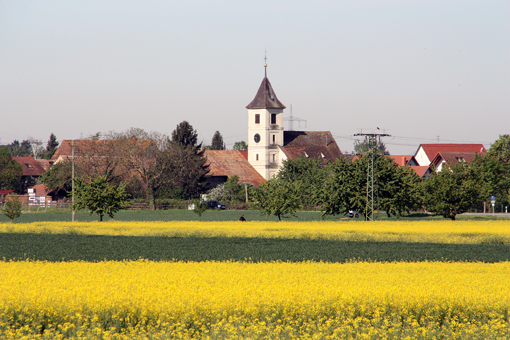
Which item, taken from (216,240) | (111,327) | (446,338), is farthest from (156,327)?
(216,240)

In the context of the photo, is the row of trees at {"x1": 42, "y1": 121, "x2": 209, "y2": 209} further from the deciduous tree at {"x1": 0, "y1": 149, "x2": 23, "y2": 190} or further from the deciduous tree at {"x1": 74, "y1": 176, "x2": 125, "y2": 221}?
the deciduous tree at {"x1": 74, "y1": 176, "x2": 125, "y2": 221}

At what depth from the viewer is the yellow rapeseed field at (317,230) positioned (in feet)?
125

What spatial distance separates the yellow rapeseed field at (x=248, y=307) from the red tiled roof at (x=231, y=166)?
9913 centimetres

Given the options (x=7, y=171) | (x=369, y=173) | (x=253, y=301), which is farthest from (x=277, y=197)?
(x=7, y=171)

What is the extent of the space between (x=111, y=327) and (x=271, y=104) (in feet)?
391

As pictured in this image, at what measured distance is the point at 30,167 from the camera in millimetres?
135625

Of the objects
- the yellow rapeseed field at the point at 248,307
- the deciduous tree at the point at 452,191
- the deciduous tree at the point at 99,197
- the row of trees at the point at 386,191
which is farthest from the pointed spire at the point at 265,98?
the yellow rapeseed field at the point at 248,307

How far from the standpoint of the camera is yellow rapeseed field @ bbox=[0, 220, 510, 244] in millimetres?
38094

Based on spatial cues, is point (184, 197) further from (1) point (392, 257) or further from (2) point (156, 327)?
(2) point (156, 327)

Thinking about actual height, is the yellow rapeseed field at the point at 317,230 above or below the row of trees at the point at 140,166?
below

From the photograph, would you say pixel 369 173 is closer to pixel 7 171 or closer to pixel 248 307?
pixel 248 307

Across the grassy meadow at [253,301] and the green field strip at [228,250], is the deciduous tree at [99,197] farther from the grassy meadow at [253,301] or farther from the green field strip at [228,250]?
the grassy meadow at [253,301]

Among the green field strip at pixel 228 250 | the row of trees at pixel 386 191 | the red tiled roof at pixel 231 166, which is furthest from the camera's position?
the red tiled roof at pixel 231 166

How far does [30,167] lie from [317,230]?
109 meters
